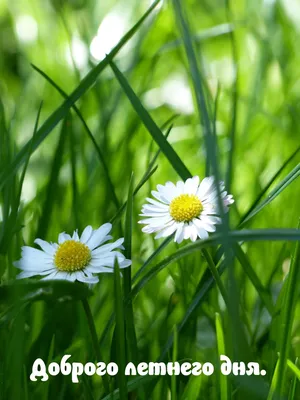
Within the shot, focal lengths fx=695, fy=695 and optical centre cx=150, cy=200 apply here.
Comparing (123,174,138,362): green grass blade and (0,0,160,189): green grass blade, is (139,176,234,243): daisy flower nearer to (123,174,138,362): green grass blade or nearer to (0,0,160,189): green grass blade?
(123,174,138,362): green grass blade

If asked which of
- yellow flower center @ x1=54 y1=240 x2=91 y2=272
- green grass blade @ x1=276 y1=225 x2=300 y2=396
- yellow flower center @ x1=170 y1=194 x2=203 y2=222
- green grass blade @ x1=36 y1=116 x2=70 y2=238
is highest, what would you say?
green grass blade @ x1=36 y1=116 x2=70 y2=238

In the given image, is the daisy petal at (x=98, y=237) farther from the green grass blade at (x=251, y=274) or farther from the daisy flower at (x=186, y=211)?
the green grass blade at (x=251, y=274)

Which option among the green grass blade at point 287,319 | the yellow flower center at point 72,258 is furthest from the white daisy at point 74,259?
the green grass blade at point 287,319

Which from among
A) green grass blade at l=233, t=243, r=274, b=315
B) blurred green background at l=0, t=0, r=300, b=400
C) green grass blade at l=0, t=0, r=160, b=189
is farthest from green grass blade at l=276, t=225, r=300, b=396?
green grass blade at l=0, t=0, r=160, b=189

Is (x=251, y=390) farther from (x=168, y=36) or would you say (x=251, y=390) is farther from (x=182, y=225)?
(x=168, y=36)

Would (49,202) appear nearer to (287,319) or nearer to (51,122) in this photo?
(51,122)
